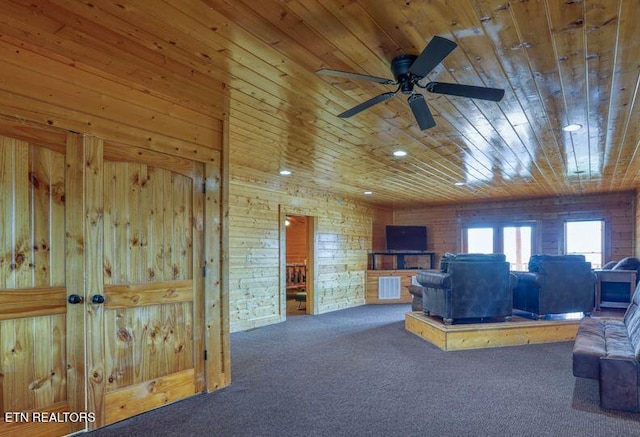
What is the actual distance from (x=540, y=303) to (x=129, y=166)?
5.13 metres

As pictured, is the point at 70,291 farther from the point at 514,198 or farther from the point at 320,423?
the point at 514,198

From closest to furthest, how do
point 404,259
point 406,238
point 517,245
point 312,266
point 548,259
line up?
point 548,259
point 312,266
point 517,245
point 406,238
point 404,259

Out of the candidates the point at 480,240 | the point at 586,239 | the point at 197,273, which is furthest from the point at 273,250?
the point at 586,239

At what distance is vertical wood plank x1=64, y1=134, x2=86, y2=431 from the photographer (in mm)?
2629

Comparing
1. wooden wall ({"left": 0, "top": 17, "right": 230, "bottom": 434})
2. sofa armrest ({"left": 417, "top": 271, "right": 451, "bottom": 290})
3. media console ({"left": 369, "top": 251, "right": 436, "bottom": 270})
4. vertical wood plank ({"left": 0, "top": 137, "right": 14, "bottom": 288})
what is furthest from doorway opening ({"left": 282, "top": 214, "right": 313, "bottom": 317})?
vertical wood plank ({"left": 0, "top": 137, "right": 14, "bottom": 288})

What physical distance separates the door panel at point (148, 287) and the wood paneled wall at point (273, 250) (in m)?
2.50

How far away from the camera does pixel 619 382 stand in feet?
9.68

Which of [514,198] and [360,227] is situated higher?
[514,198]

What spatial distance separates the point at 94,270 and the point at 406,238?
798cm

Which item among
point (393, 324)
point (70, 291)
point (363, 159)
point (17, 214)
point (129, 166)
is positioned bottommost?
point (393, 324)

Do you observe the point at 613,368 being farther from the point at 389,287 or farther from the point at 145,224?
the point at 389,287

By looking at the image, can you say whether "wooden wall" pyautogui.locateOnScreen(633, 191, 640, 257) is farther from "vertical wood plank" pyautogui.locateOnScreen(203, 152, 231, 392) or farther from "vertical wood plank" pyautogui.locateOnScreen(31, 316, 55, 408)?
"vertical wood plank" pyautogui.locateOnScreen(31, 316, 55, 408)

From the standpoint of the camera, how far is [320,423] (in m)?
2.83

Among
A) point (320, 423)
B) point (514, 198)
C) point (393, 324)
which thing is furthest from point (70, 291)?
point (514, 198)
